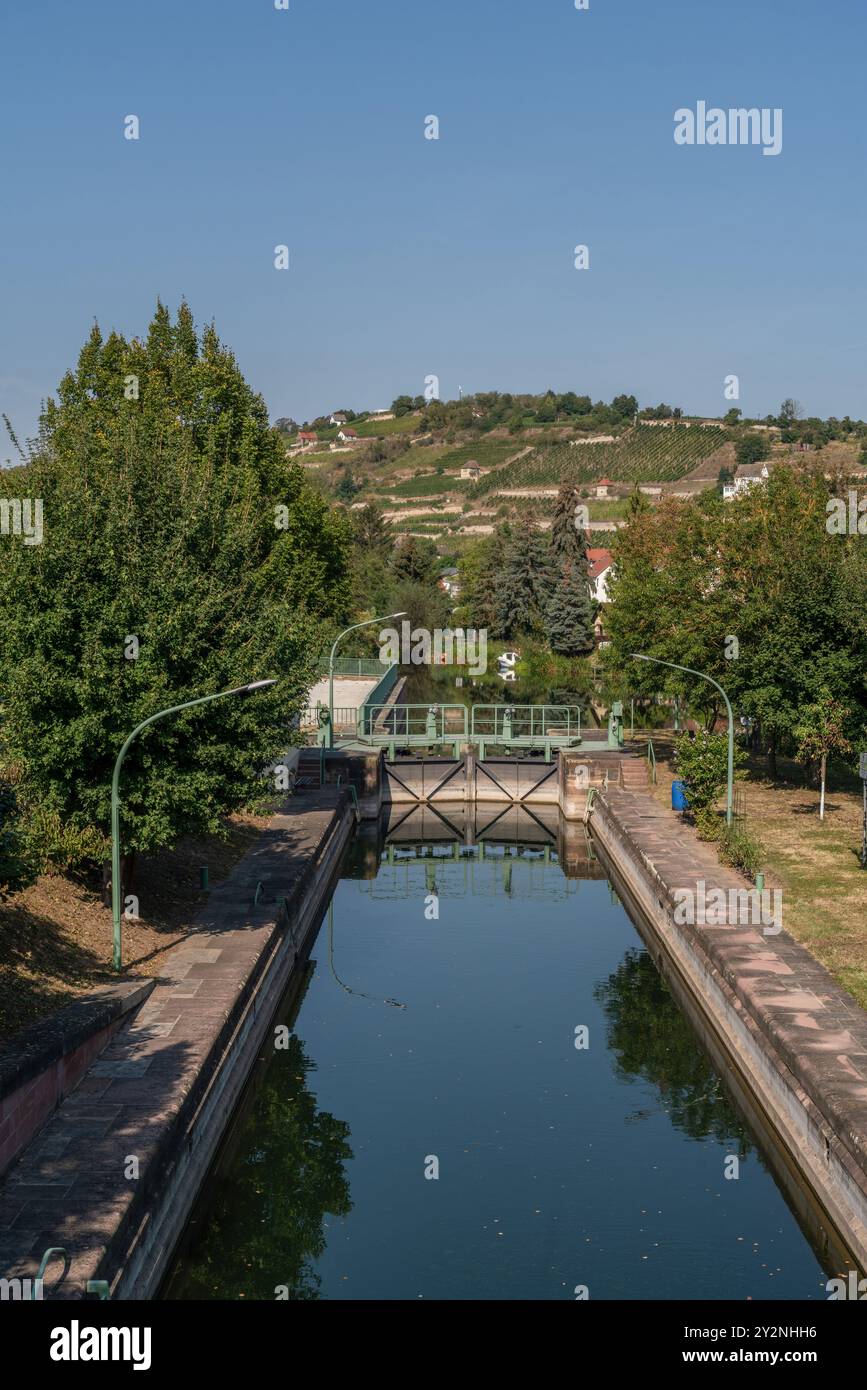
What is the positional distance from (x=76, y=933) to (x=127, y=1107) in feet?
22.5

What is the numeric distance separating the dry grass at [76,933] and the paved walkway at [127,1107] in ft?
1.82

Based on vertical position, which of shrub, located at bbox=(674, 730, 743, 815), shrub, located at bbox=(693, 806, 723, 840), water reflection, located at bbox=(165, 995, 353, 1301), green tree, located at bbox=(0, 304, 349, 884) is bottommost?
water reflection, located at bbox=(165, 995, 353, 1301)

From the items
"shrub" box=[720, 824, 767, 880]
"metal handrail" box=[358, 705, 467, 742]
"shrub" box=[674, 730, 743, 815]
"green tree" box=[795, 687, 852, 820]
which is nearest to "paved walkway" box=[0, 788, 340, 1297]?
"shrub" box=[720, 824, 767, 880]

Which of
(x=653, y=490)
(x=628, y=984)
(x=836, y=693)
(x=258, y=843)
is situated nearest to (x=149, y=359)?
(x=258, y=843)

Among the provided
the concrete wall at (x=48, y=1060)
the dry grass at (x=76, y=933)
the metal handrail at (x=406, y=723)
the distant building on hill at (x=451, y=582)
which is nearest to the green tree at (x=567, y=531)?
the distant building on hill at (x=451, y=582)

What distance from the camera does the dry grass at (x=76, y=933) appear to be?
65.0 ft

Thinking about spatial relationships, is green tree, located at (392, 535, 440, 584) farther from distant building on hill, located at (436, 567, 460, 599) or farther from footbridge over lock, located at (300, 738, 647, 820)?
footbridge over lock, located at (300, 738, 647, 820)

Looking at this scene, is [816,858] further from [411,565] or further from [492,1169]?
[411,565]

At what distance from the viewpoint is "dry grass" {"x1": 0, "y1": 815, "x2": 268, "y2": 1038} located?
19.8 metres

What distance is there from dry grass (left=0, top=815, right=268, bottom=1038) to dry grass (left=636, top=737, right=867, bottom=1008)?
1078cm

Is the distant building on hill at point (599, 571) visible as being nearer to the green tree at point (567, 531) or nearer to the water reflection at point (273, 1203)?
the green tree at point (567, 531)

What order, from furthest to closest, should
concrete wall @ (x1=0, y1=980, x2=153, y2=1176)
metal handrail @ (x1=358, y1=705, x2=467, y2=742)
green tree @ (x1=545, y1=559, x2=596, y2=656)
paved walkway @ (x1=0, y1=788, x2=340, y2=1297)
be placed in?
green tree @ (x1=545, y1=559, x2=596, y2=656), metal handrail @ (x1=358, y1=705, x2=467, y2=742), concrete wall @ (x1=0, y1=980, x2=153, y2=1176), paved walkway @ (x1=0, y1=788, x2=340, y2=1297)

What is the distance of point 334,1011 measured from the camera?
26391 millimetres
